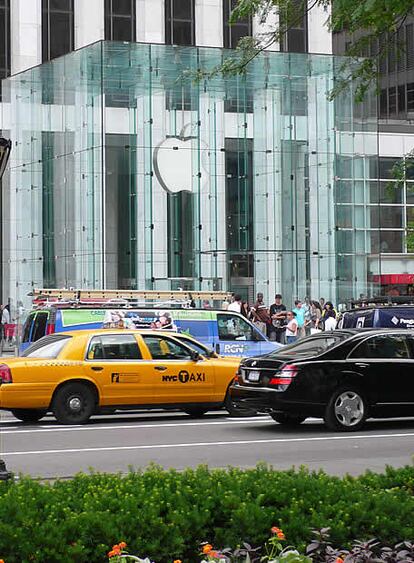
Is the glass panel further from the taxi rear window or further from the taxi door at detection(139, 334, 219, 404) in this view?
the taxi rear window

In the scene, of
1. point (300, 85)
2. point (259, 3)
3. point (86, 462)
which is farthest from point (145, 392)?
point (300, 85)

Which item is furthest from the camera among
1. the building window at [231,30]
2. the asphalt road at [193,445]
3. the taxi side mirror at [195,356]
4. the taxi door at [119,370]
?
the building window at [231,30]

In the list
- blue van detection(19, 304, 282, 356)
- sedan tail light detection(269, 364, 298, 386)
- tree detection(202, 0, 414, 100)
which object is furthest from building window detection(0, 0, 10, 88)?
tree detection(202, 0, 414, 100)

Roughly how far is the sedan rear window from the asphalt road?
1.17 metres

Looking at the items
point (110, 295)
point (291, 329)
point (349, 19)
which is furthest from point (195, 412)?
point (291, 329)

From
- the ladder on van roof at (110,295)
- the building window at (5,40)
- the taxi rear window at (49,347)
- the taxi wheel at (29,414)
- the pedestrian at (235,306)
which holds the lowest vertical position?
the taxi wheel at (29,414)

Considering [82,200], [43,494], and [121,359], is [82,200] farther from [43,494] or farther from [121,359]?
[43,494]

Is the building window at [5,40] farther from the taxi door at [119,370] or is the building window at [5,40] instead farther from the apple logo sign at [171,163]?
the taxi door at [119,370]

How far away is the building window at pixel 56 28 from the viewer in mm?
51312

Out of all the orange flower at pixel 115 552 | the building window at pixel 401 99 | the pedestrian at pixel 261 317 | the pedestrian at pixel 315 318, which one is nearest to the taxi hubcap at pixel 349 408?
the orange flower at pixel 115 552

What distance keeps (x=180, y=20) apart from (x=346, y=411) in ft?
126

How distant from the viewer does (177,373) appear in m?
19.2

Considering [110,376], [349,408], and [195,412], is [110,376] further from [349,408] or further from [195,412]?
[349,408]

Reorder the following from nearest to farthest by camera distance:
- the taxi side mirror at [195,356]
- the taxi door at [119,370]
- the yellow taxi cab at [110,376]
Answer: the yellow taxi cab at [110,376], the taxi door at [119,370], the taxi side mirror at [195,356]
